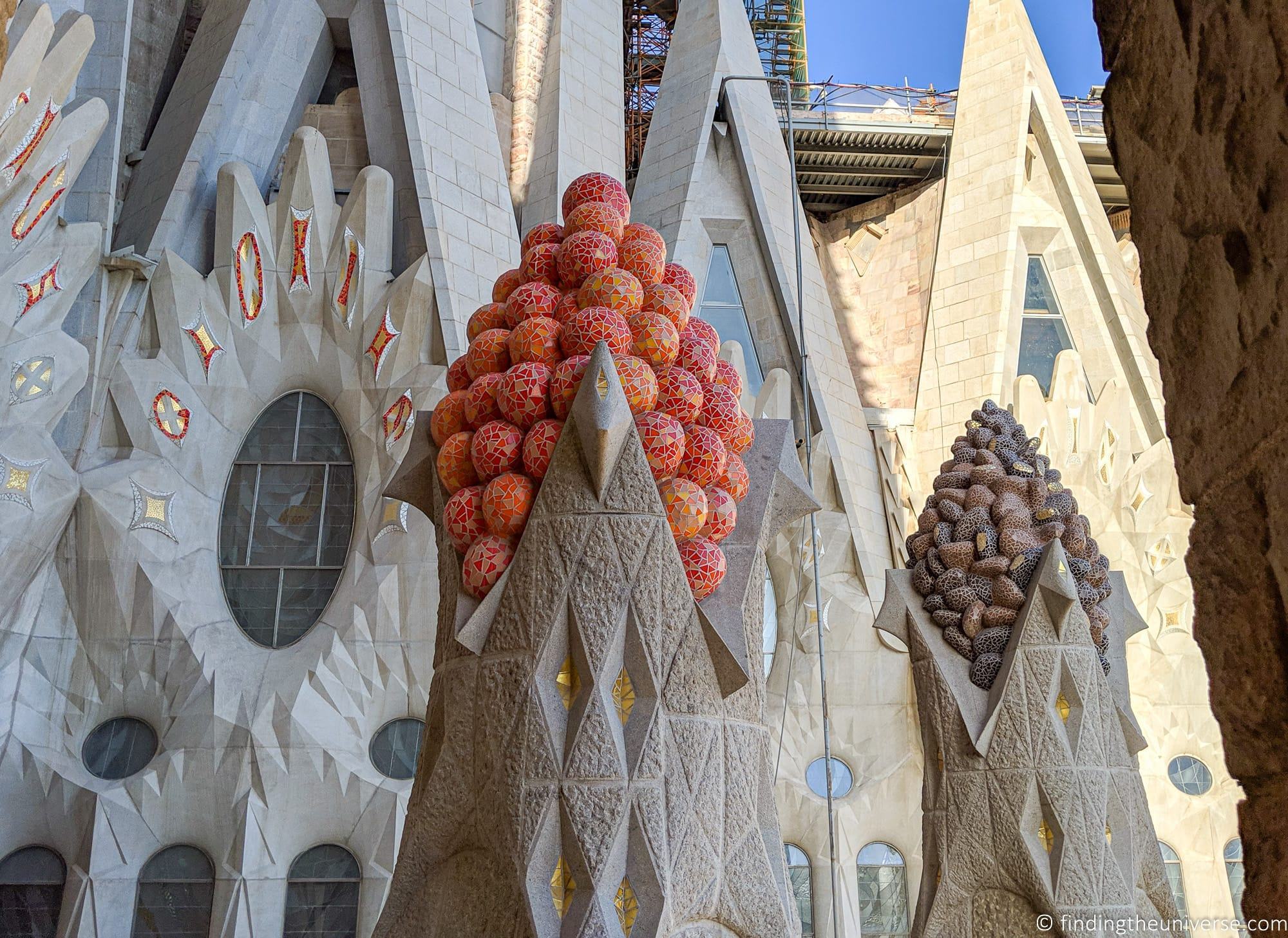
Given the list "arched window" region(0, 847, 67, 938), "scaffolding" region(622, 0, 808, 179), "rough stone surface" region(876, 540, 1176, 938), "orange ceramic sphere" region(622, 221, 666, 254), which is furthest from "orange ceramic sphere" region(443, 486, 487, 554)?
"scaffolding" region(622, 0, 808, 179)

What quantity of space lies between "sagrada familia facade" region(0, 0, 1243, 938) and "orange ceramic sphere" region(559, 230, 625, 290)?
462 millimetres

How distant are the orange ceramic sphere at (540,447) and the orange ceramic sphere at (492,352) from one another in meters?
0.41

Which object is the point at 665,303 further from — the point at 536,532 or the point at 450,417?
the point at 536,532

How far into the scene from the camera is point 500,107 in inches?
500

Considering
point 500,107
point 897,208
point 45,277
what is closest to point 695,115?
point 500,107

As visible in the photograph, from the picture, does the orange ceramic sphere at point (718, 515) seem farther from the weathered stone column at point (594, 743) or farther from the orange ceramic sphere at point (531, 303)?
the orange ceramic sphere at point (531, 303)

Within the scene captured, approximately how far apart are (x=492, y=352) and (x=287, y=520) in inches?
244

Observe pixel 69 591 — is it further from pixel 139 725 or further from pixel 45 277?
pixel 45 277

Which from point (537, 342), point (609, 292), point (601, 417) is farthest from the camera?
point (609, 292)

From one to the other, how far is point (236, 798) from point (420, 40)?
23.8 feet

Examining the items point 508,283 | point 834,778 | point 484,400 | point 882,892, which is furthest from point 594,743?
point 882,892

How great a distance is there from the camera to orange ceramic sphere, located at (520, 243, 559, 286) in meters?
4.65

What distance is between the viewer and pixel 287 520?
32.9 feet

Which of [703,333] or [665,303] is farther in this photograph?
[703,333]
